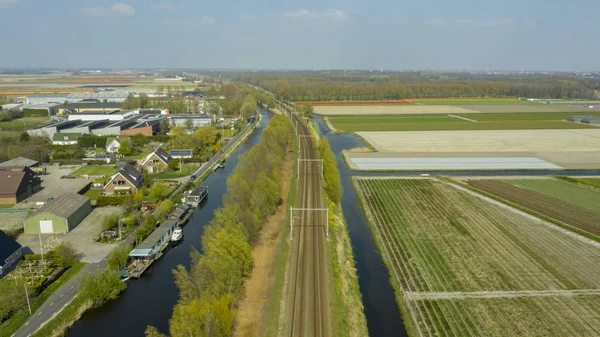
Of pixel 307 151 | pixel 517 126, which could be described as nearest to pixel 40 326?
pixel 307 151

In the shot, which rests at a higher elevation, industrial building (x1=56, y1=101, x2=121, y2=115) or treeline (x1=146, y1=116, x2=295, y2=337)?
industrial building (x1=56, y1=101, x2=121, y2=115)

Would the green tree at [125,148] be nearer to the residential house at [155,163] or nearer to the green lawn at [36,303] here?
the residential house at [155,163]

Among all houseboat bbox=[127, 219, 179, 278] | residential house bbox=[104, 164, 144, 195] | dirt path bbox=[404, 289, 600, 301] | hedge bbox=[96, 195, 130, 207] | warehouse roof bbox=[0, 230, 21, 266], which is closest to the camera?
dirt path bbox=[404, 289, 600, 301]

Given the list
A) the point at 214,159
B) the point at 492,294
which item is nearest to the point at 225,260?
the point at 492,294

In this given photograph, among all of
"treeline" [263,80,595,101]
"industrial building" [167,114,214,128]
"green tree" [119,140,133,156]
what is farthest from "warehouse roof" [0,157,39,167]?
"treeline" [263,80,595,101]

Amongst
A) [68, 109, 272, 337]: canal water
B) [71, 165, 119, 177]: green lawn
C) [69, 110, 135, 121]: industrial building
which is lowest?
[68, 109, 272, 337]: canal water

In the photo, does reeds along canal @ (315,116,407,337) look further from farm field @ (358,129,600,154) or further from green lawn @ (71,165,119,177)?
green lawn @ (71,165,119,177)

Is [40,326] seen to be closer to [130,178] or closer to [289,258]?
[289,258]

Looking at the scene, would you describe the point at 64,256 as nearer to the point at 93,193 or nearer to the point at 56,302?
the point at 56,302
